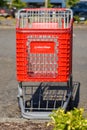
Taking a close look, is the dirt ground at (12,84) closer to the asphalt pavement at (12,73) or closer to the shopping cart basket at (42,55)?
the asphalt pavement at (12,73)

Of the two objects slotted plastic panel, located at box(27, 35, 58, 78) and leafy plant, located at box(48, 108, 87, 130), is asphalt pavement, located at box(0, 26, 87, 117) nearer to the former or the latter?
slotted plastic panel, located at box(27, 35, 58, 78)

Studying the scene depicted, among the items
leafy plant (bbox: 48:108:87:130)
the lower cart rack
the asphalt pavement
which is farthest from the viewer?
the asphalt pavement

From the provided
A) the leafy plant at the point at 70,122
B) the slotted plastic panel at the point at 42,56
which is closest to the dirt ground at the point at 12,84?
the slotted plastic panel at the point at 42,56

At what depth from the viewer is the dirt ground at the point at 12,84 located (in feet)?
21.6

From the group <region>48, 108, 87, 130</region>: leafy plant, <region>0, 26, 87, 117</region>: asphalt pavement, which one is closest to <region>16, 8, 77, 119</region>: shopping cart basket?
<region>0, 26, 87, 117</region>: asphalt pavement

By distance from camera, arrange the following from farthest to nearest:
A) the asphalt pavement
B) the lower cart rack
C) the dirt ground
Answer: the asphalt pavement
the lower cart rack
the dirt ground

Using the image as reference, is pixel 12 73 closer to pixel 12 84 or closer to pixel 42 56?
pixel 12 84

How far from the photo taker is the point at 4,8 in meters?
32.8

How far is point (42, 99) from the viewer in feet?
26.8

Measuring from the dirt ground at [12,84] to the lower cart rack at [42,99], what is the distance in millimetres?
151

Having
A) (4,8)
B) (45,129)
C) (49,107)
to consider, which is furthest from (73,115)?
(4,8)

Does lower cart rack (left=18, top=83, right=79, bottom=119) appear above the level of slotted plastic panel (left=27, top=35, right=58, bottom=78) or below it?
below

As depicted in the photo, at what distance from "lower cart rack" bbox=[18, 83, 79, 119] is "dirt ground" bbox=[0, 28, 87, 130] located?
151 mm

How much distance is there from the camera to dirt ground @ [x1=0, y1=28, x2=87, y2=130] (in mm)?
6578
